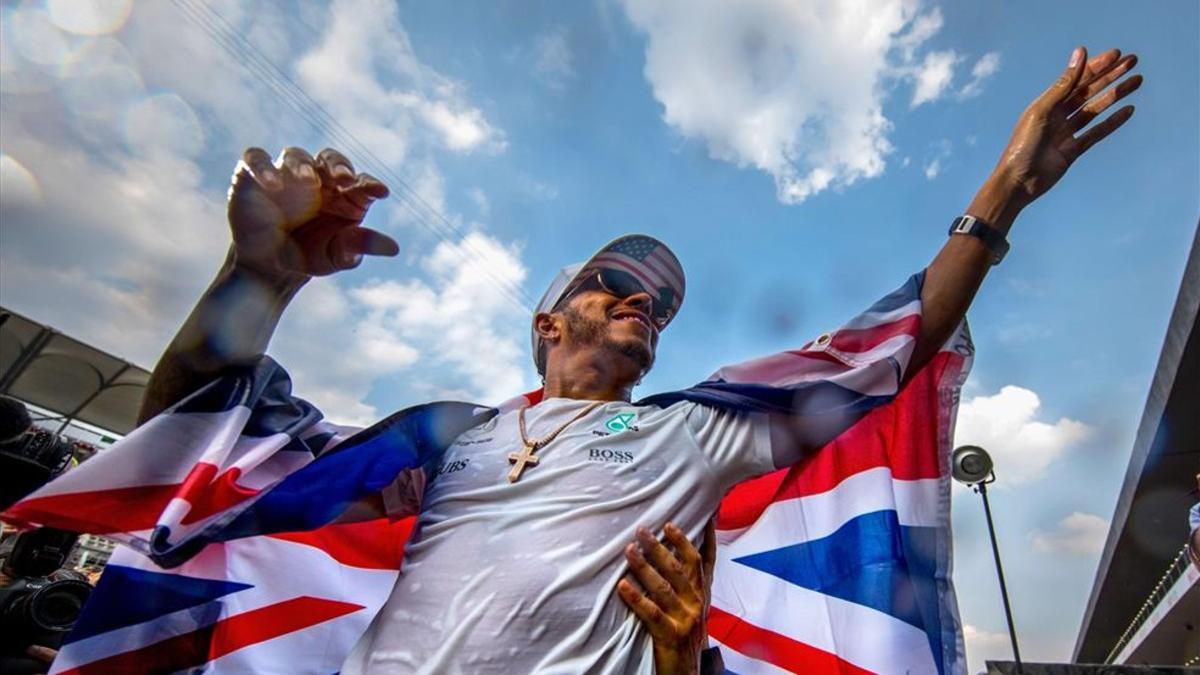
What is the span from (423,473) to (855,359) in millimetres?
1452

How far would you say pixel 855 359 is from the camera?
2088 millimetres

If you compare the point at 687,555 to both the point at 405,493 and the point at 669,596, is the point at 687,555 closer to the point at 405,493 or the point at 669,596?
the point at 669,596

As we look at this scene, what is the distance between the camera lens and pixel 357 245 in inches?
75.2

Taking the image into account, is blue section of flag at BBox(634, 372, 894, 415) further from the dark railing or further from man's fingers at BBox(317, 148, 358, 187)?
the dark railing

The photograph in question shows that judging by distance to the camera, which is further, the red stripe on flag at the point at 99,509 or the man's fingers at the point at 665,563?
the red stripe on flag at the point at 99,509

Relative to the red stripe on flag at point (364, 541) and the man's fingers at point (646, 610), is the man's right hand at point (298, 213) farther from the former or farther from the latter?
the man's fingers at point (646, 610)

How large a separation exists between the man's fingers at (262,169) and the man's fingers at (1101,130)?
237 cm

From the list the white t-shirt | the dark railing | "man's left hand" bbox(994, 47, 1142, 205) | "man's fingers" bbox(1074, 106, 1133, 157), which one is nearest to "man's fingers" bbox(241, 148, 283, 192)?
the white t-shirt

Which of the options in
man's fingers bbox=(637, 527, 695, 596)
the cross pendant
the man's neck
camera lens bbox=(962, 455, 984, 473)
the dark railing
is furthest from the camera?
the dark railing

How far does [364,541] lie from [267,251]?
3.92 feet

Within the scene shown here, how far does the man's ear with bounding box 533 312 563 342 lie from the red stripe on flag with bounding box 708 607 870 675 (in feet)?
3.91

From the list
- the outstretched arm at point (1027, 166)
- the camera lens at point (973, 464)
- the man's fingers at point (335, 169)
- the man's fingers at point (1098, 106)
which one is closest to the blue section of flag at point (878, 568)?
the outstretched arm at point (1027, 166)

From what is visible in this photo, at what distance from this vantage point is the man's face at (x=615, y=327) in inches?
96.0

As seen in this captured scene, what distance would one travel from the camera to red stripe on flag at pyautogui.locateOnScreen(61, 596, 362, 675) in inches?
74.0
